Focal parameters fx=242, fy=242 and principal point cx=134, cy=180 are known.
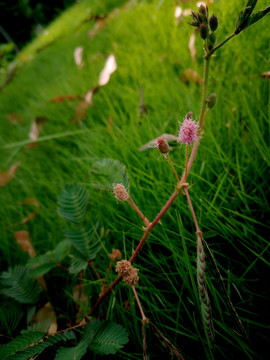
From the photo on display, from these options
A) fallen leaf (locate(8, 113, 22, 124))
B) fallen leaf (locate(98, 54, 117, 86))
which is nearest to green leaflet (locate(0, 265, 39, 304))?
fallen leaf (locate(98, 54, 117, 86))

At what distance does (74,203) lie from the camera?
2.10 ft

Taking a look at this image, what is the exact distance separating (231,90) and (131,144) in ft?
1.31

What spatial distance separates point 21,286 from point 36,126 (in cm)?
85

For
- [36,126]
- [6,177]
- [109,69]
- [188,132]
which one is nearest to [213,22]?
[188,132]

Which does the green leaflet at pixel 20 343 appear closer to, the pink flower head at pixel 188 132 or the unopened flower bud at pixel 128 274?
the unopened flower bud at pixel 128 274

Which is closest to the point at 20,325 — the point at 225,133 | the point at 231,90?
the point at 225,133

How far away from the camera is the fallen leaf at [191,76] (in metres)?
1.03

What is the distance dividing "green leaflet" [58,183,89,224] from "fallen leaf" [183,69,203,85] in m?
0.71

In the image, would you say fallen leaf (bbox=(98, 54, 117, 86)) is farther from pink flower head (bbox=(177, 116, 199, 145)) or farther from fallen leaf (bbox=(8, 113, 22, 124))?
fallen leaf (bbox=(8, 113, 22, 124))

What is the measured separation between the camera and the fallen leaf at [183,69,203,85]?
1032 mm

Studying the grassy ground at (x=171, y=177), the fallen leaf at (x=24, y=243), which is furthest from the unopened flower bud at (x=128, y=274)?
the fallen leaf at (x=24, y=243)

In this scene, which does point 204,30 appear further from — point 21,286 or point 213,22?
point 21,286

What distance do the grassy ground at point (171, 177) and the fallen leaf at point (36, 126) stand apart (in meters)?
0.09

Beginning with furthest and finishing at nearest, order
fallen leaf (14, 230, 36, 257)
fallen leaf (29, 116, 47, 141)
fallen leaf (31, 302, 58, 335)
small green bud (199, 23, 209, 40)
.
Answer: fallen leaf (29, 116, 47, 141), fallen leaf (14, 230, 36, 257), fallen leaf (31, 302, 58, 335), small green bud (199, 23, 209, 40)
